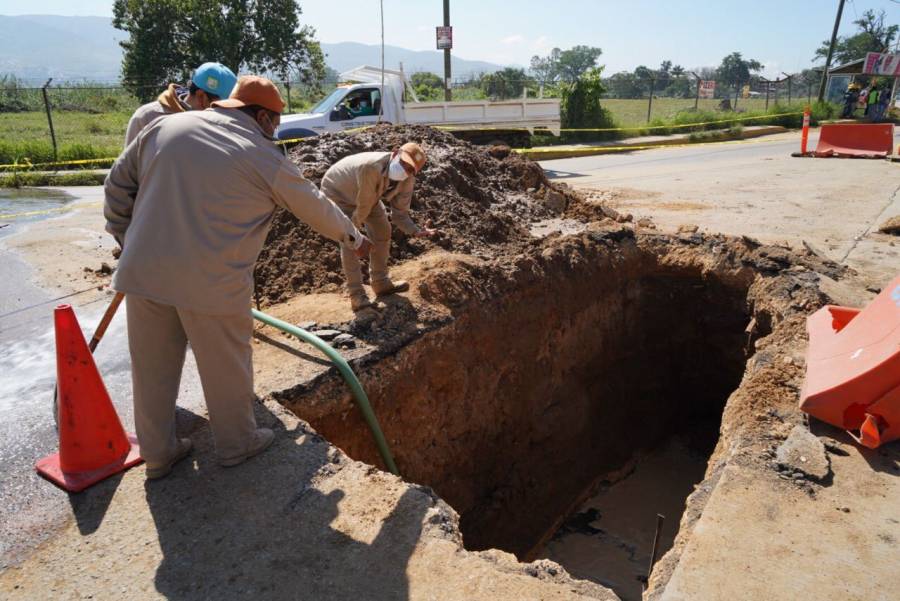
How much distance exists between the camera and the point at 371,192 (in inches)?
191

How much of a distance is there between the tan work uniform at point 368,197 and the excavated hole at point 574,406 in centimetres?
83

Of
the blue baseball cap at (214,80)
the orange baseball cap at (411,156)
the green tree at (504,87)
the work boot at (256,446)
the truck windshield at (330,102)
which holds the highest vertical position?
the green tree at (504,87)

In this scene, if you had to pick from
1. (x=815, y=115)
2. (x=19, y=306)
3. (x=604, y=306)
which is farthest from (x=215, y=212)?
(x=815, y=115)

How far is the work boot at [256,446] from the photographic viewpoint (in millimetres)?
3243

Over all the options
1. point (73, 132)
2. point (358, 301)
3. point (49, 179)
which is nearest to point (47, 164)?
point (49, 179)

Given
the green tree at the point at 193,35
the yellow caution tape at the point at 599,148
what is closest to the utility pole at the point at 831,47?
the yellow caution tape at the point at 599,148

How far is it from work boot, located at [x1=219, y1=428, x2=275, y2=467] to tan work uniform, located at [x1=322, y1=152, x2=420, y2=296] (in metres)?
1.88

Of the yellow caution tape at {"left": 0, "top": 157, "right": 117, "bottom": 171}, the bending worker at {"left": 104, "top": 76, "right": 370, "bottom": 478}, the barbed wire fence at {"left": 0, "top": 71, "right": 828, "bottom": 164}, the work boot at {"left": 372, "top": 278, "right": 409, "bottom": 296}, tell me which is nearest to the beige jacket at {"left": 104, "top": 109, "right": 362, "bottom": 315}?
the bending worker at {"left": 104, "top": 76, "right": 370, "bottom": 478}

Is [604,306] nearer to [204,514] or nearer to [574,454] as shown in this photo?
[574,454]

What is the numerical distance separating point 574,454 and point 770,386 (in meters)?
3.30

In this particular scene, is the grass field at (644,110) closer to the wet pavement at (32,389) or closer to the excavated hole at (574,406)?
the excavated hole at (574,406)

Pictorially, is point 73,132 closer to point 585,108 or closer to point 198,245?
point 585,108

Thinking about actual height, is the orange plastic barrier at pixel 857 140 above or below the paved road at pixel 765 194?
above

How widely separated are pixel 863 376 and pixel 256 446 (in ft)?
11.4
